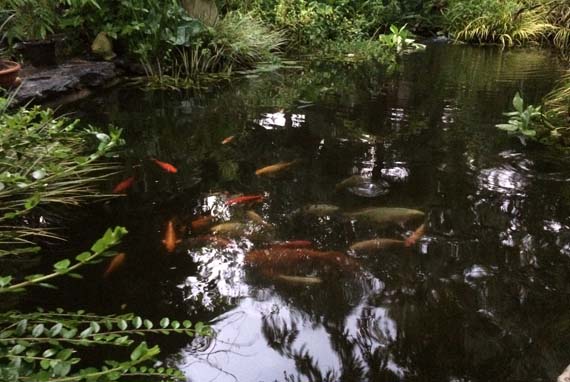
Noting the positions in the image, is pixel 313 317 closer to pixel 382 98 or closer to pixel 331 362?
pixel 331 362

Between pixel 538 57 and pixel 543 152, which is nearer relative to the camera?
pixel 543 152

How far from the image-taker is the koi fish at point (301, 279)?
2.54m

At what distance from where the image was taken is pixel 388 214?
316 centimetres

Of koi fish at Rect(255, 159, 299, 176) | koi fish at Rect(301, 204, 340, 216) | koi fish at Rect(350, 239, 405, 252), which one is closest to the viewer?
koi fish at Rect(350, 239, 405, 252)

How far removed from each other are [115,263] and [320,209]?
126cm

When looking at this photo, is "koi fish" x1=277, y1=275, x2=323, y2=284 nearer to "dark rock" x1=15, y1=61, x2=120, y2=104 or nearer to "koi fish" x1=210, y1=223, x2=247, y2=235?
"koi fish" x1=210, y1=223, x2=247, y2=235

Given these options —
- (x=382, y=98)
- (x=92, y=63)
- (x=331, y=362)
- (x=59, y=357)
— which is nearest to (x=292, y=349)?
(x=331, y=362)

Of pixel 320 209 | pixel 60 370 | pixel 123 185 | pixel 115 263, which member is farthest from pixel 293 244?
pixel 60 370

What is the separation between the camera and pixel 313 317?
2.33 metres

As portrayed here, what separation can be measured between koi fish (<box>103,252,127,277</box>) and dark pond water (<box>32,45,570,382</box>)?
0.04m

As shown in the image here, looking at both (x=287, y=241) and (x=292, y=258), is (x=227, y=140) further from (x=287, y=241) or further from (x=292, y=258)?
(x=292, y=258)

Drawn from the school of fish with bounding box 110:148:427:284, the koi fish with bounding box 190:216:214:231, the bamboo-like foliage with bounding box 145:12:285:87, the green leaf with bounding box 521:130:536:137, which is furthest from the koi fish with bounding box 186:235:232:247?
the bamboo-like foliage with bounding box 145:12:285:87

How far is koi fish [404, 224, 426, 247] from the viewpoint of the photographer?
114 inches

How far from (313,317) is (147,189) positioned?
1747 mm
